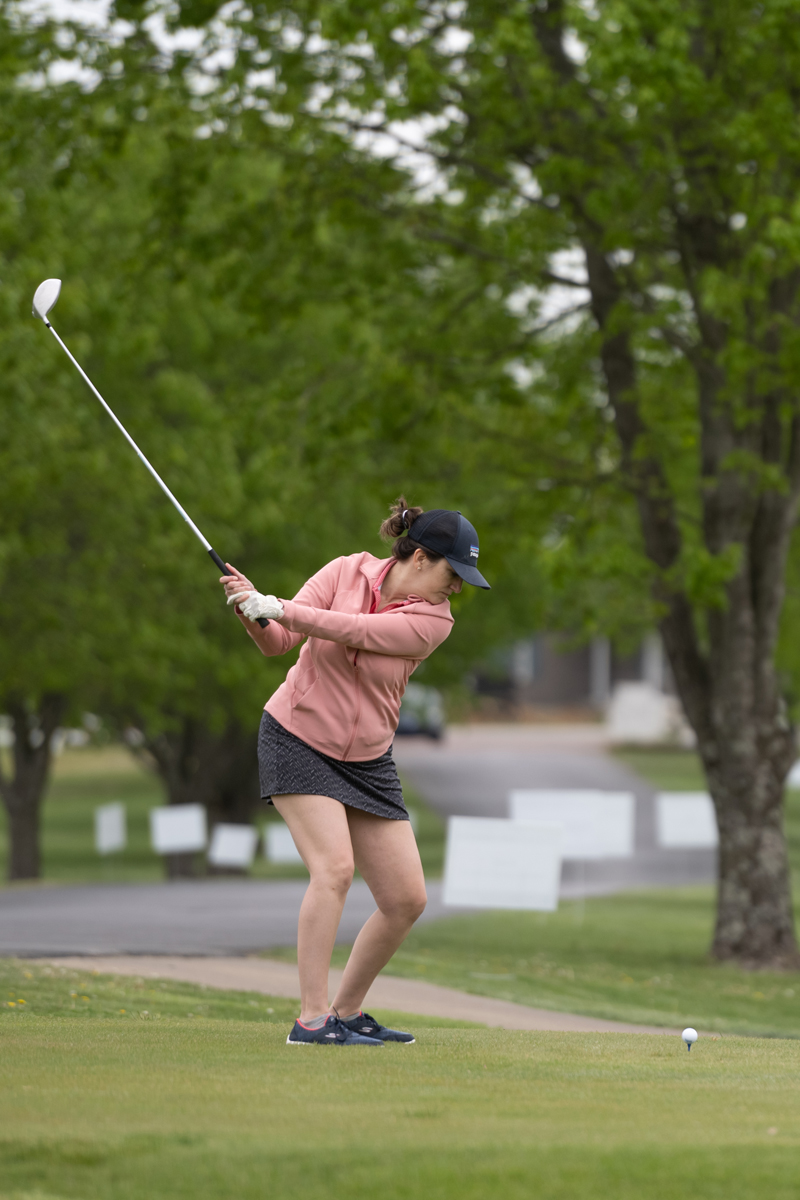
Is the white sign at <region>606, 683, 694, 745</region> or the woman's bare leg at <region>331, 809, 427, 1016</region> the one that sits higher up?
the woman's bare leg at <region>331, 809, 427, 1016</region>

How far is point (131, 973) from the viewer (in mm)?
10383

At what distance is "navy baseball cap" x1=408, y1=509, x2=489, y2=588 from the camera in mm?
5875

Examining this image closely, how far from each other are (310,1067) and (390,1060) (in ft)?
1.18

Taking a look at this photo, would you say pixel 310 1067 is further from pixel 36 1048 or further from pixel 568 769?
pixel 568 769

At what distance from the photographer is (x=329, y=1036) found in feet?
19.0

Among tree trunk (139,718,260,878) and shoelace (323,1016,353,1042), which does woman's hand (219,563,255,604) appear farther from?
tree trunk (139,718,260,878)


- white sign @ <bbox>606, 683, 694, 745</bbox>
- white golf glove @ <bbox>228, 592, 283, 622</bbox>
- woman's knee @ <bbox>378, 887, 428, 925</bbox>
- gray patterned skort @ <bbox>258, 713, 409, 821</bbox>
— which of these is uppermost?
white golf glove @ <bbox>228, 592, 283, 622</bbox>

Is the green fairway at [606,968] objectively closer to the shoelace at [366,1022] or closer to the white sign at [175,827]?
the shoelace at [366,1022]

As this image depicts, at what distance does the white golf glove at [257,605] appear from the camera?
545 centimetres

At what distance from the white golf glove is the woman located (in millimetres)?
Answer: 118

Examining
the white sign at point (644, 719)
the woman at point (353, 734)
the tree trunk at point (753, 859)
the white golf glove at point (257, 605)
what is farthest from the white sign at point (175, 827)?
the white sign at point (644, 719)

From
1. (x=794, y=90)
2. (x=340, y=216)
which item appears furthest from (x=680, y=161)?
(x=340, y=216)

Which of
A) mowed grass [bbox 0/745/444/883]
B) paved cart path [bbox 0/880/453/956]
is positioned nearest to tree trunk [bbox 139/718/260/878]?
mowed grass [bbox 0/745/444/883]

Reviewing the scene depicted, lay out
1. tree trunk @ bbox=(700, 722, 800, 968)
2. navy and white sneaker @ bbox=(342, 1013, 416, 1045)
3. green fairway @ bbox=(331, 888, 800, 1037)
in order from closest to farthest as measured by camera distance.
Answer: navy and white sneaker @ bbox=(342, 1013, 416, 1045), green fairway @ bbox=(331, 888, 800, 1037), tree trunk @ bbox=(700, 722, 800, 968)
